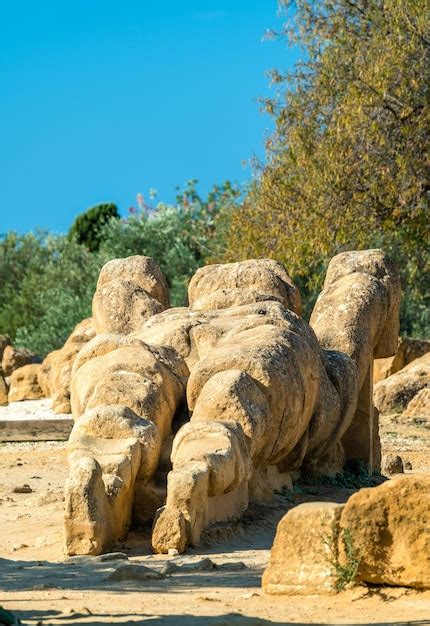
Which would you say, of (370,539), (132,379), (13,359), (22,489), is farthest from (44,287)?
(370,539)

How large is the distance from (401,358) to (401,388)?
1.78m

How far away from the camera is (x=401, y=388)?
21.4 meters

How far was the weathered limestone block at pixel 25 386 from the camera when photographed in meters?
23.6

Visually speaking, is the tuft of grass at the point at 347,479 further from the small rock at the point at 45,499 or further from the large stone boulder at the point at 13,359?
the large stone boulder at the point at 13,359

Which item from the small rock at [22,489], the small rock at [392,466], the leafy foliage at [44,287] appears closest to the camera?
the small rock at [22,489]

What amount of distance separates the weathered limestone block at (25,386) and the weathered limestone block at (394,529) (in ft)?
56.4

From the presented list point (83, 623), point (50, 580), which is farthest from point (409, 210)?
point (83, 623)

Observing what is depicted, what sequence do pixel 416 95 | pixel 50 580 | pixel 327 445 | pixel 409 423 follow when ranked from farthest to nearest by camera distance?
1. pixel 416 95
2. pixel 409 423
3. pixel 327 445
4. pixel 50 580

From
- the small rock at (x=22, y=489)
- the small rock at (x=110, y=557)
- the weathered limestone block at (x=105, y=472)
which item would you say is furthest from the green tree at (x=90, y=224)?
the small rock at (x=110, y=557)

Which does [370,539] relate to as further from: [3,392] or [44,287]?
[44,287]

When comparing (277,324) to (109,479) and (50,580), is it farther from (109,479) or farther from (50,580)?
(50,580)

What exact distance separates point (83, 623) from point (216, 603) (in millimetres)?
1082

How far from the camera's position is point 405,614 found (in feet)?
20.3

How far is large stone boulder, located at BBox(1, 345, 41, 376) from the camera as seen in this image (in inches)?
1016
